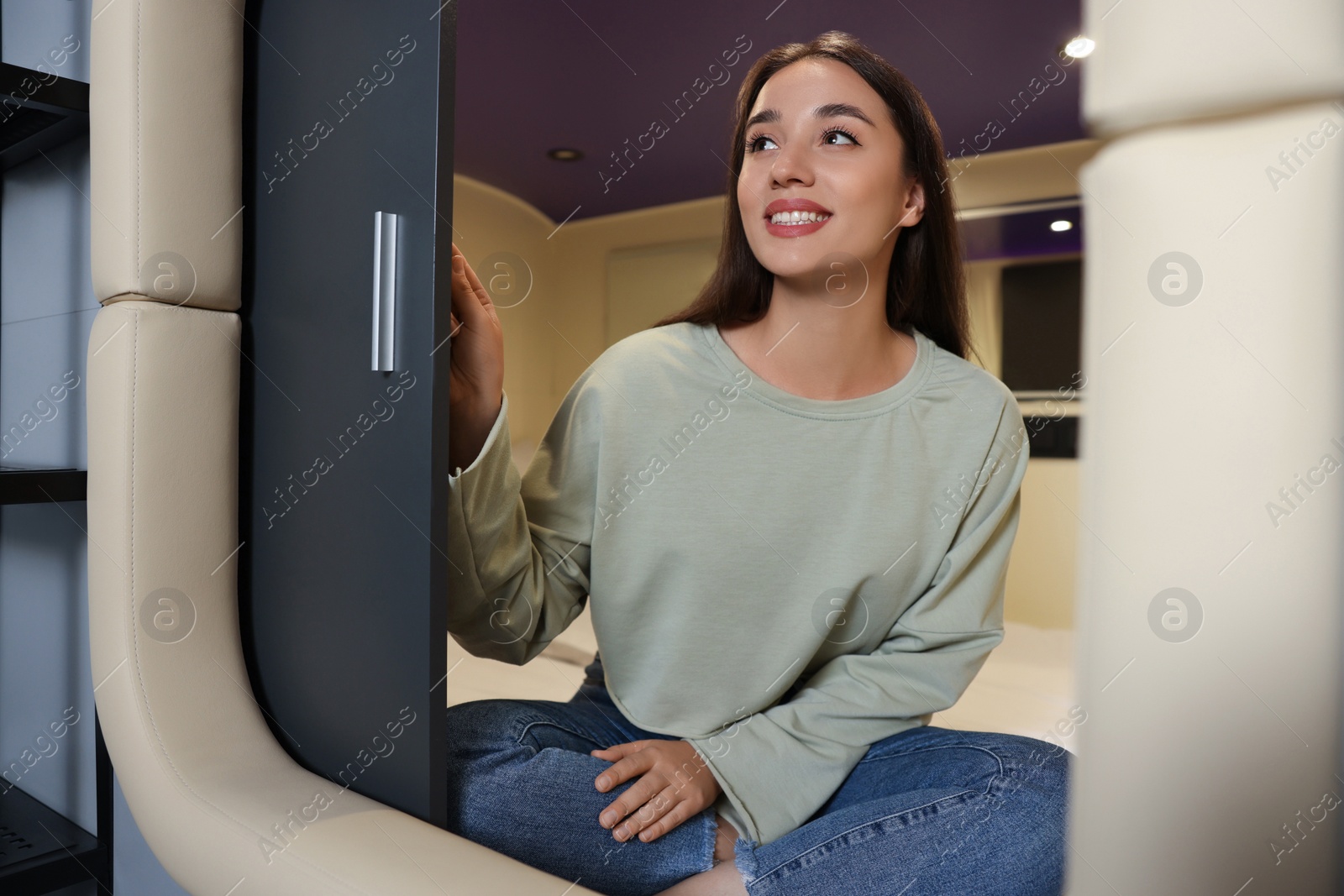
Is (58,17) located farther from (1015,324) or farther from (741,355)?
(1015,324)

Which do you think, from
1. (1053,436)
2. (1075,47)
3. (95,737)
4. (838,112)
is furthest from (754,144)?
(1053,436)

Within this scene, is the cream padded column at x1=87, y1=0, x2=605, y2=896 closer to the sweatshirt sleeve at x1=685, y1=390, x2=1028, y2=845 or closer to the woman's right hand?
the woman's right hand

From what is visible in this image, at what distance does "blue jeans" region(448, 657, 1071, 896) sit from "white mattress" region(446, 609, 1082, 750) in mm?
645

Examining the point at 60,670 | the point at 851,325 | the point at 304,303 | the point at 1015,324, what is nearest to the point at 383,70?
the point at 304,303

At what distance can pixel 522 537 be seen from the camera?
2.88 ft

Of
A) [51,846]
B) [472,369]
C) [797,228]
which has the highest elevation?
[797,228]

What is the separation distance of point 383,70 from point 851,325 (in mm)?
596

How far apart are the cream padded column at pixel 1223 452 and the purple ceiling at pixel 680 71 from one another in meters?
2.00

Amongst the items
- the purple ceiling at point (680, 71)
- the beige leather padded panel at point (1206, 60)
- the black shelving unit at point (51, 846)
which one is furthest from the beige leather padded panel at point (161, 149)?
the purple ceiling at point (680, 71)

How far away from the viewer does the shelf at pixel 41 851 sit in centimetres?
87

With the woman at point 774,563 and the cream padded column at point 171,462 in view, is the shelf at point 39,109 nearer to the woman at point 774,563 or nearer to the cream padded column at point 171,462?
the cream padded column at point 171,462

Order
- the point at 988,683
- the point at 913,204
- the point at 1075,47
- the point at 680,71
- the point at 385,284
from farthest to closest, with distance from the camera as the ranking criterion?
the point at 680,71 → the point at 1075,47 → the point at 988,683 → the point at 913,204 → the point at 385,284

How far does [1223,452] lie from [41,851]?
3.62 feet

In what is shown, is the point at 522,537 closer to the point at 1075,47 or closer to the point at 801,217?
the point at 801,217
